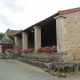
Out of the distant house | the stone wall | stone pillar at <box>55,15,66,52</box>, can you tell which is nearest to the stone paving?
stone pillar at <box>55,15,66,52</box>

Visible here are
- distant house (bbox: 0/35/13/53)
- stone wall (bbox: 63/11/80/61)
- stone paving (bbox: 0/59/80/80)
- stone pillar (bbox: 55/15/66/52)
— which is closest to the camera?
stone paving (bbox: 0/59/80/80)

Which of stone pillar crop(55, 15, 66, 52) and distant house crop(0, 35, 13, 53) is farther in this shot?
distant house crop(0, 35, 13, 53)

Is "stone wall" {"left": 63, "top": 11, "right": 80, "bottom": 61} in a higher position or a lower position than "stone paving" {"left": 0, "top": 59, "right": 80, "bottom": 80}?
higher

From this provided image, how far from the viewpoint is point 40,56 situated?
54.0ft

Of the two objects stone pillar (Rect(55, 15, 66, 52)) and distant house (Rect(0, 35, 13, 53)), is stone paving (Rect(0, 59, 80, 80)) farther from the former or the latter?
distant house (Rect(0, 35, 13, 53))

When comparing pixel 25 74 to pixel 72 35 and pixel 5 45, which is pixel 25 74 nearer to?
pixel 72 35

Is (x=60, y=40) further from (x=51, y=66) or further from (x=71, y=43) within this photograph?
(x=51, y=66)

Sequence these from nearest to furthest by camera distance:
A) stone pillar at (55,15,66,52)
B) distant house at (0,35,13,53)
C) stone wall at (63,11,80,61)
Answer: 1. stone pillar at (55,15,66,52)
2. stone wall at (63,11,80,61)
3. distant house at (0,35,13,53)

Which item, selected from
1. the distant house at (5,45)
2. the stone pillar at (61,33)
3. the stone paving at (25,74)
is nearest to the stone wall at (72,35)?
the stone pillar at (61,33)

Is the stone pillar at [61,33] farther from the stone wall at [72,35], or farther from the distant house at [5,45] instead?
the distant house at [5,45]

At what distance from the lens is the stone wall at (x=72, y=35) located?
529 inches

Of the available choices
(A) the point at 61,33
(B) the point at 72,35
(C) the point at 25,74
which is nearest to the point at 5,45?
(B) the point at 72,35

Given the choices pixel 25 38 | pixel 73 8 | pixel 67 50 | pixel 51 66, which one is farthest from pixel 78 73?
pixel 25 38

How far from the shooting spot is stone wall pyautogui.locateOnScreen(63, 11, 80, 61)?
13.4m
